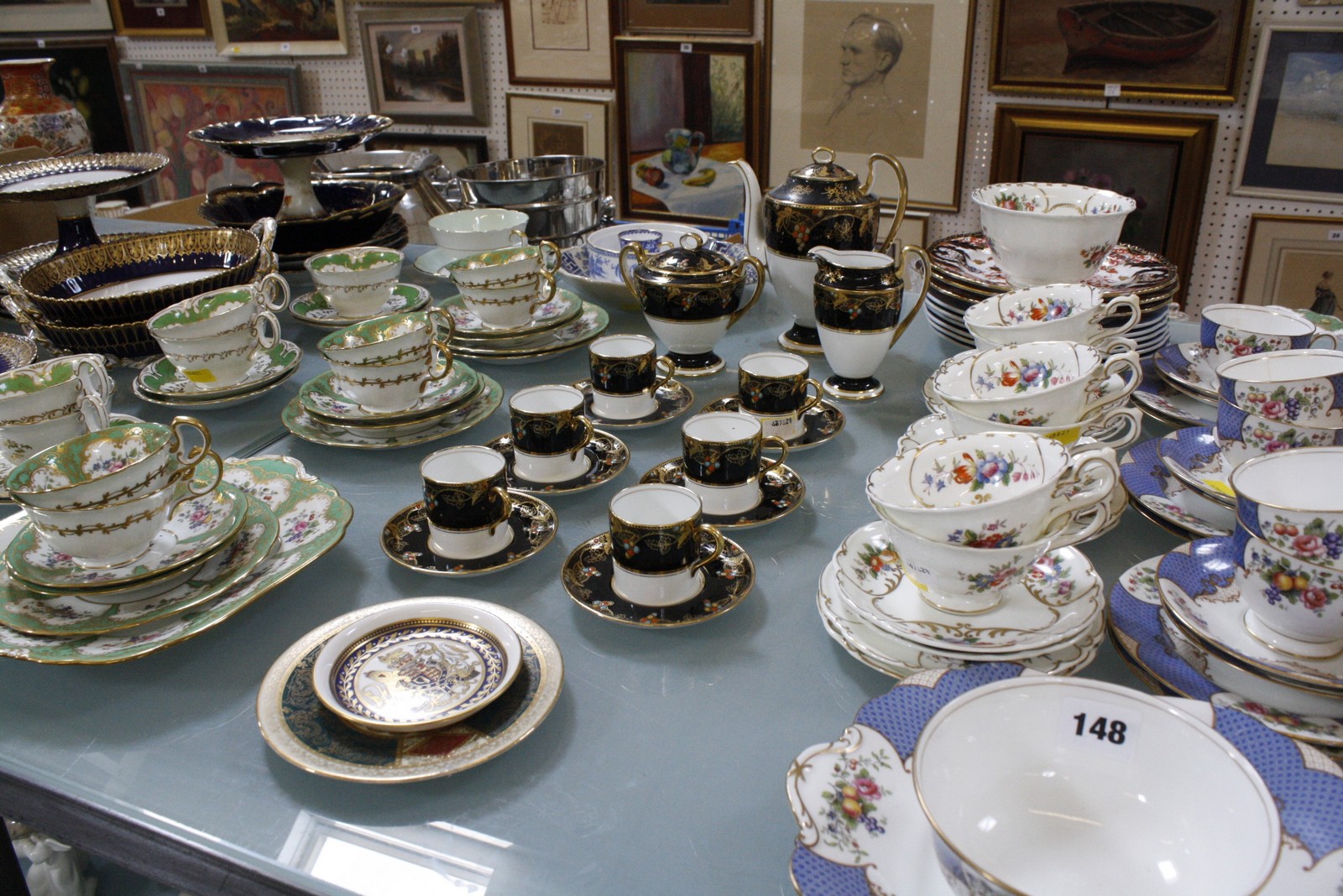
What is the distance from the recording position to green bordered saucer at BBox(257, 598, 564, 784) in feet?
2.57

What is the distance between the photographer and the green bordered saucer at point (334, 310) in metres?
1.82

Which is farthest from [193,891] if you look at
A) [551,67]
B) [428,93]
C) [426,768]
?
[428,93]

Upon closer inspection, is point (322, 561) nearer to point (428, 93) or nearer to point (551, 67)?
point (551, 67)

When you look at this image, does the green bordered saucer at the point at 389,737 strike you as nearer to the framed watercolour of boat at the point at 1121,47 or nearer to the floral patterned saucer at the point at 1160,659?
the floral patterned saucer at the point at 1160,659

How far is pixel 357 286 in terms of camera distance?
180 cm

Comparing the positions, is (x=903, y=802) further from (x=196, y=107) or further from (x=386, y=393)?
(x=196, y=107)

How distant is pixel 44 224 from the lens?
2242 mm

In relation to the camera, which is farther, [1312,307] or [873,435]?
[1312,307]

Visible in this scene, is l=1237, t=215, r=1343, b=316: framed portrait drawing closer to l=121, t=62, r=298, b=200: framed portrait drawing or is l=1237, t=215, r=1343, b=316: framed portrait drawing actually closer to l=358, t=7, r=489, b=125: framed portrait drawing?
l=358, t=7, r=489, b=125: framed portrait drawing

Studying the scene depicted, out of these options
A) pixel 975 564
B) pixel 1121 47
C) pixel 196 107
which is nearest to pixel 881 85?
pixel 1121 47

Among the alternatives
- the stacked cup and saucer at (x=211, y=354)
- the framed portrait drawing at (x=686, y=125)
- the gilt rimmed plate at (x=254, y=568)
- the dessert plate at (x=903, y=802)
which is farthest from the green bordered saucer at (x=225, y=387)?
the framed portrait drawing at (x=686, y=125)

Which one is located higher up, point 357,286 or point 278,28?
point 278,28

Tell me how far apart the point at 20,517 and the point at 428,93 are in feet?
10.7

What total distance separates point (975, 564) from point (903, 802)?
0.84ft
